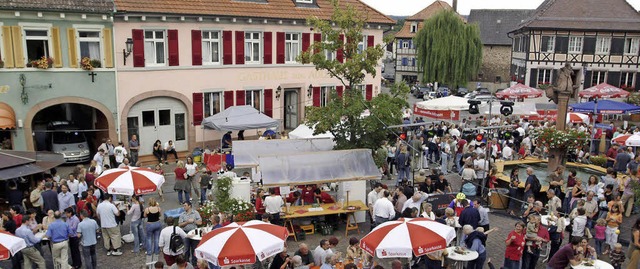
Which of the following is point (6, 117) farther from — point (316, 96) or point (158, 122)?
point (316, 96)

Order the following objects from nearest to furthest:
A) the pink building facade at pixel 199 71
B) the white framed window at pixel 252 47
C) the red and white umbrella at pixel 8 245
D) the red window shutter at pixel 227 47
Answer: the red and white umbrella at pixel 8 245, the pink building facade at pixel 199 71, the red window shutter at pixel 227 47, the white framed window at pixel 252 47

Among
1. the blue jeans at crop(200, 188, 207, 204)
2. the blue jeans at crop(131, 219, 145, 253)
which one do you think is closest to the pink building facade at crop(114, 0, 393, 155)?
the blue jeans at crop(200, 188, 207, 204)

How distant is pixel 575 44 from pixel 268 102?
89.7 ft

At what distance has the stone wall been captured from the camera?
200 feet

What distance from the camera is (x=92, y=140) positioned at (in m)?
25.1

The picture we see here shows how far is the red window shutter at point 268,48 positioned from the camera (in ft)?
88.8

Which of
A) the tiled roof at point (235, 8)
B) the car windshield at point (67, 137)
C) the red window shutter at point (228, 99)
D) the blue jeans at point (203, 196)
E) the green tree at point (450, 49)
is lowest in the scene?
the blue jeans at point (203, 196)

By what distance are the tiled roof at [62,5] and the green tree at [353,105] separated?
336 inches

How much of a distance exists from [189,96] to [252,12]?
188 inches

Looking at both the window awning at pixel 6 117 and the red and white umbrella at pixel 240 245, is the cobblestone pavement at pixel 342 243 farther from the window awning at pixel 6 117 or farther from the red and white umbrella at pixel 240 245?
the window awning at pixel 6 117

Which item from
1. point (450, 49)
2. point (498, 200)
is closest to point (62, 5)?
point (498, 200)

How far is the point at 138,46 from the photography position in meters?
23.4

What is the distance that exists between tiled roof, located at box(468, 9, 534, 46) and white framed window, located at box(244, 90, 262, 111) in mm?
40073

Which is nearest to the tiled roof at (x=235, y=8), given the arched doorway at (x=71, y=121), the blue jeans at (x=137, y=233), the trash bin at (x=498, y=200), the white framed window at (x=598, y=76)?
the arched doorway at (x=71, y=121)
